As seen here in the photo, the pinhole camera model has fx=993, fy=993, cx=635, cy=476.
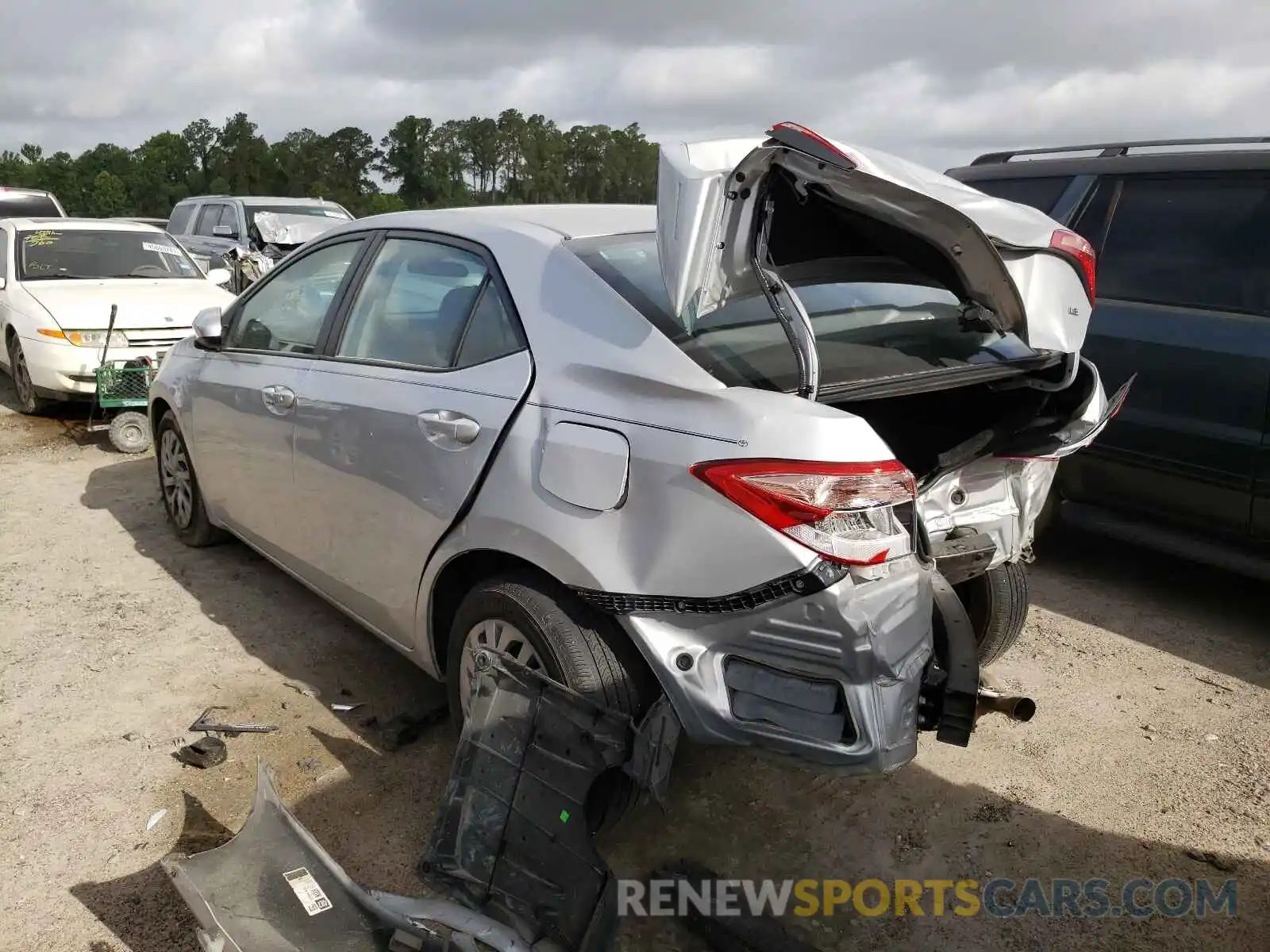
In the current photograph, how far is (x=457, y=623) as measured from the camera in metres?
2.86

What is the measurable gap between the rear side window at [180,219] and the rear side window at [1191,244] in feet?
45.6

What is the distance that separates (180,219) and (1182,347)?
48.7ft

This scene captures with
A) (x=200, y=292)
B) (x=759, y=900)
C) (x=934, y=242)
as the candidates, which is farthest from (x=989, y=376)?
(x=200, y=292)

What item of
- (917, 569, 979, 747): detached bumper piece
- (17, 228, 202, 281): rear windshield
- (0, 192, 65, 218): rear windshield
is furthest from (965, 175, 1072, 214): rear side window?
(0, 192, 65, 218): rear windshield

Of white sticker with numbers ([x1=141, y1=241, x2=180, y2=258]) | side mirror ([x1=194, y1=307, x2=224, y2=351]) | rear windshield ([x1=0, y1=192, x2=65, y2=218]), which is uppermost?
rear windshield ([x1=0, y1=192, x2=65, y2=218])

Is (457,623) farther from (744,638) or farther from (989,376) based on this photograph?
(989,376)

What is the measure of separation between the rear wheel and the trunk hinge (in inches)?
291

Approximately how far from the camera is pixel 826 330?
2.79m

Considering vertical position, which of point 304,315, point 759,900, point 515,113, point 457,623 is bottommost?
point 759,900

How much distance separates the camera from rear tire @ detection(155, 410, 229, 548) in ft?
15.9

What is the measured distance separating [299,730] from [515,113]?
40.9m

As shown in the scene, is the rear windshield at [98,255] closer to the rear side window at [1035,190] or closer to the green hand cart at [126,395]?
the green hand cart at [126,395]

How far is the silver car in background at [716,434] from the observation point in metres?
2.20

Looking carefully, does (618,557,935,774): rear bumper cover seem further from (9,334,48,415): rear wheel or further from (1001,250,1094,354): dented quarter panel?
(9,334,48,415): rear wheel
